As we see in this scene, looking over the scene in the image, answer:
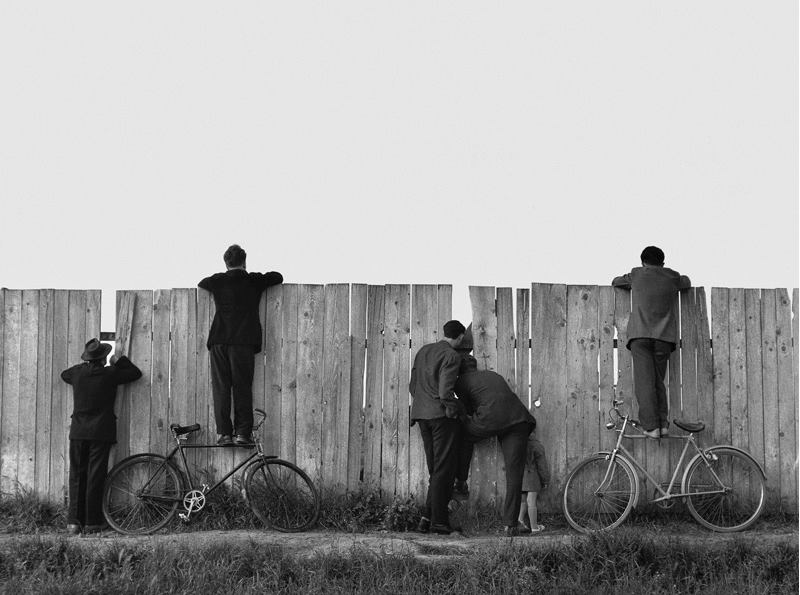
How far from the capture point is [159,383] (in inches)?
486

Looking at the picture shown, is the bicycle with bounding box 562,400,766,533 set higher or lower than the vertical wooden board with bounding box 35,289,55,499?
lower

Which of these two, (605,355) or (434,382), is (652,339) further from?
(434,382)

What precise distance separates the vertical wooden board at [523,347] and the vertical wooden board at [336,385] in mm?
1911

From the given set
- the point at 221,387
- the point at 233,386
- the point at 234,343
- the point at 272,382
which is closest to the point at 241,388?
the point at 233,386

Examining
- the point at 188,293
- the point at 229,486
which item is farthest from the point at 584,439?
the point at 188,293

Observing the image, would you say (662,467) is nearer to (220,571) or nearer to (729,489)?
(729,489)

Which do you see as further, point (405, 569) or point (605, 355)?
point (605, 355)

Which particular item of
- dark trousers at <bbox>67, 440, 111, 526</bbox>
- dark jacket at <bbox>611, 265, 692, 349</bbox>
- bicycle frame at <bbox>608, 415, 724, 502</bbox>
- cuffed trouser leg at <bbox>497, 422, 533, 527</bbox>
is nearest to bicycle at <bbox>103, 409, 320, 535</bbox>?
dark trousers at <bbox>67, 440, 111, 526</bbox>

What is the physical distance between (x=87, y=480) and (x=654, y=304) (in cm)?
652

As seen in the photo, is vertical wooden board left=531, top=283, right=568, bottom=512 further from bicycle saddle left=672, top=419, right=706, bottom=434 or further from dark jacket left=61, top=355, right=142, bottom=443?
dark jacket left=61, top=355, right=142, bottom=443

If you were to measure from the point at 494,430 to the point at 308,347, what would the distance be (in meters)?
2.31

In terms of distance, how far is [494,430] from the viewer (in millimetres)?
11555

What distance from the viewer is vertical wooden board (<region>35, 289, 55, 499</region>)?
12.4m

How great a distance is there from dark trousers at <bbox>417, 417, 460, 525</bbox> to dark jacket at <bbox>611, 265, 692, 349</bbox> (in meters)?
2.28
